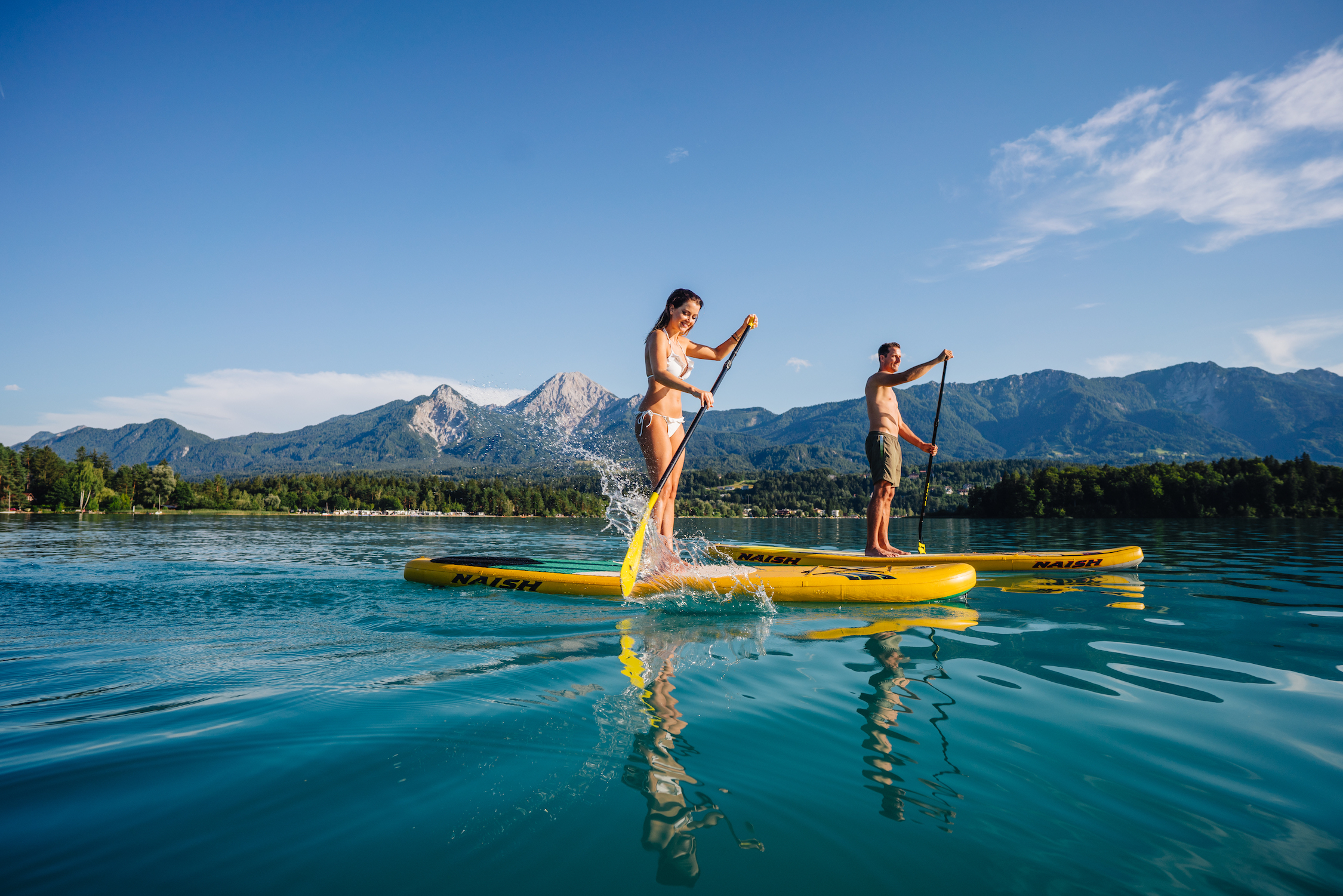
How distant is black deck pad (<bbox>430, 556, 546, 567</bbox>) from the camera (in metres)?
8.71

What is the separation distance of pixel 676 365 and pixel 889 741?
17.0ft

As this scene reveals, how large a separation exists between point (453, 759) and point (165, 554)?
16.1 metres

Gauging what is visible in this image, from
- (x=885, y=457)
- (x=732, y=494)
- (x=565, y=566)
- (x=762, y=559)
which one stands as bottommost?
(x=732, y=494)

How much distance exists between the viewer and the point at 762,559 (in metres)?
10.9

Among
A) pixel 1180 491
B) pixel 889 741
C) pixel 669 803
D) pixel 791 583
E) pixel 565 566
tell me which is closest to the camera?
pixel 669 803

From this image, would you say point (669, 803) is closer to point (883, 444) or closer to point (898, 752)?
→ point (898, 752)

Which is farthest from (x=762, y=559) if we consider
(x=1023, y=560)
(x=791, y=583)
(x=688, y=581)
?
(x=688, y=581)

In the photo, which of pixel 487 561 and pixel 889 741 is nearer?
pixel 889 741

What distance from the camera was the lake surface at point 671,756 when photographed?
1.97 m

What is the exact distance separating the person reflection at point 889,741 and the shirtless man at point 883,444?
17.3 feet

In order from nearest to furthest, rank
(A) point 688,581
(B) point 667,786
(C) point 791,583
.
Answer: (B) point 667,786 < (A) point 688,581 < (C) point 791,583

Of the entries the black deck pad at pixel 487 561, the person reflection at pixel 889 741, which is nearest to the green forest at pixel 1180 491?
the black deck pad at pixel 487 561

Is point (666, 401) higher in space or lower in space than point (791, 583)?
higher

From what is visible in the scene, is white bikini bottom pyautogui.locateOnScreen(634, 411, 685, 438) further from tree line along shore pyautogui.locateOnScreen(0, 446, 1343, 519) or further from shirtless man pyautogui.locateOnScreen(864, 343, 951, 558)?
tree line along shore pyautogui.locateOnScreen(0, 446, 1343, 519)
